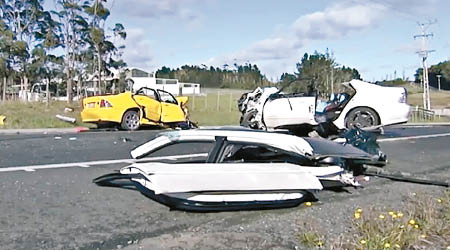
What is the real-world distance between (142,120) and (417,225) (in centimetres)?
1361

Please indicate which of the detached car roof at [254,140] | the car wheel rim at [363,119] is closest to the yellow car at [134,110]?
the car wheel rim at [363,119]

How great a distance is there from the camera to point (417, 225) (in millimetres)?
5027

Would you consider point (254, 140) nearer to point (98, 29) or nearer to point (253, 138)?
point (253, 138)

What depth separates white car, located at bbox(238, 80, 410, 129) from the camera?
13594 millimetres

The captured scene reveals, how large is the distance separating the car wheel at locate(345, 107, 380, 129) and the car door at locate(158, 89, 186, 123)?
20.6ft

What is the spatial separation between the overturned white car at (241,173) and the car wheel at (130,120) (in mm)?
10249

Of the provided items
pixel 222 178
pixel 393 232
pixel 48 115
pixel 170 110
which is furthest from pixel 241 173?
pixel 48 115

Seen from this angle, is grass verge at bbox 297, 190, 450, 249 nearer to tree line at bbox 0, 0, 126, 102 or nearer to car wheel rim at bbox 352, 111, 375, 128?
car wheel rim at bbox 352, 111, 375, 128

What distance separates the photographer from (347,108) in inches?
565

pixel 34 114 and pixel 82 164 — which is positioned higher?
pixel 34 114

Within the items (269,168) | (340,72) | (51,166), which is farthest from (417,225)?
(340,72)

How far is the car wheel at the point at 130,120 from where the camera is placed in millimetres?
17500

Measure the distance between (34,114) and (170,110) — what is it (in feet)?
29.8

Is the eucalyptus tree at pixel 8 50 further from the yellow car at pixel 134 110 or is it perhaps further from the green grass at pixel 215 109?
the yellow car at pixel 134 110
